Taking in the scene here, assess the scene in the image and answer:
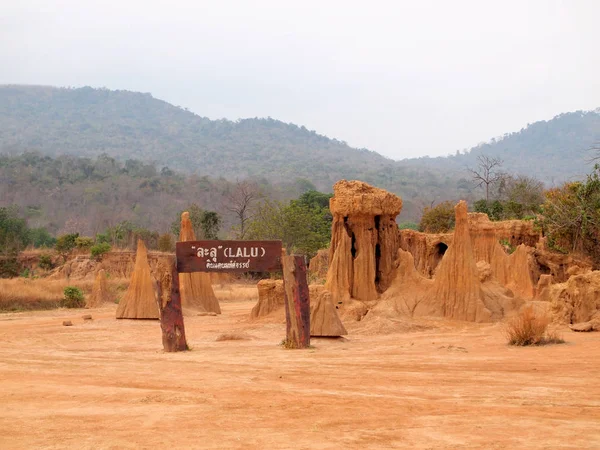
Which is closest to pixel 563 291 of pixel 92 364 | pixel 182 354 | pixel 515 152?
pixel 182 354

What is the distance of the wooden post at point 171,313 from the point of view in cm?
1346

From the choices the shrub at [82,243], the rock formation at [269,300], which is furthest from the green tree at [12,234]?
the rock formation at [269,300]

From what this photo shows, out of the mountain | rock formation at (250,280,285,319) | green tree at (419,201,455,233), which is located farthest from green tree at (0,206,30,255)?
the mountain

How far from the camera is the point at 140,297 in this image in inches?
837

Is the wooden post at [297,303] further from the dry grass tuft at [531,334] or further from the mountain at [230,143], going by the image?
the mountain at [230,143]

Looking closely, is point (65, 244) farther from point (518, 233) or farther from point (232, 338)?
point (232, 338)

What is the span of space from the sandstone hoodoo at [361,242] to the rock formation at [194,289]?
475 centimetres

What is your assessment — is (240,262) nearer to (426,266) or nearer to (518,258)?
(518,258)

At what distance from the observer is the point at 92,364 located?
11.4 metres

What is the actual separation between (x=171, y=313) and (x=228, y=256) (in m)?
1.40

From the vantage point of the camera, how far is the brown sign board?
13.5 metres

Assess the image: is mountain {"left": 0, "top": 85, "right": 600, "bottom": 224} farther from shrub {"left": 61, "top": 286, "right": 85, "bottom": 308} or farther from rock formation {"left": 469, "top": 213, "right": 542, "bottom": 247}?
shrub {"left": 61, "top": 286, "right": 85, "bottom": 308}

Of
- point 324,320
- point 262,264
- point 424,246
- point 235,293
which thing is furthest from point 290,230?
point 262,264

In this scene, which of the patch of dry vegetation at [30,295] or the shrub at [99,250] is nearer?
the patch of dry vegetation at [30,295]
